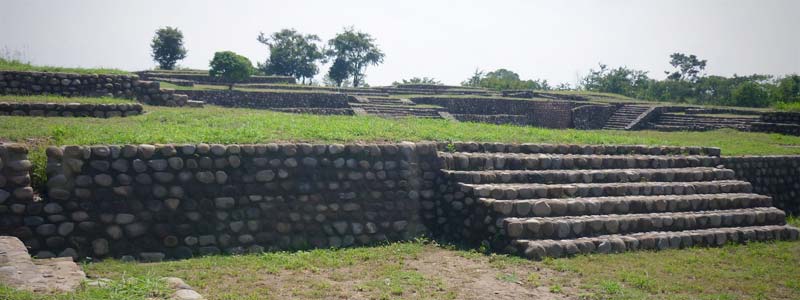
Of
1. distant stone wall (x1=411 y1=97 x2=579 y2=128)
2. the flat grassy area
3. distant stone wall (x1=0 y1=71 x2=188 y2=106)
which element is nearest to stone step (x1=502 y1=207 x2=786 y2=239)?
the flat grassy area

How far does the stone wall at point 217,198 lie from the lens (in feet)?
23.5

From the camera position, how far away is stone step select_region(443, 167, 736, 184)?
9.22 metres

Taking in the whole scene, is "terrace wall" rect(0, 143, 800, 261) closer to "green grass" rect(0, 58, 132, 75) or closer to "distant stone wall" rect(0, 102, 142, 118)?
"distant stone wall" rect(0, 102, 142, 118)

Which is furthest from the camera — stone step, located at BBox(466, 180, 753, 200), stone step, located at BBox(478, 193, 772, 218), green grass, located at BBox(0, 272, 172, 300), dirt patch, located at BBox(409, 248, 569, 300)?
stone step, located at BBox(466, 180, 753, 200)

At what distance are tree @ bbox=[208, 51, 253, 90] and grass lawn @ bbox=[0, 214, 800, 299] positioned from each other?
2546 centimetres

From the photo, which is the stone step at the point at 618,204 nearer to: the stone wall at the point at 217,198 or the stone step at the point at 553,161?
the stone step at the point at 553,161

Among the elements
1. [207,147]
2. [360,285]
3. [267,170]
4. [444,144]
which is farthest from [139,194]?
[444,144]

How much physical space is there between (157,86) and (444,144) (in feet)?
29.3

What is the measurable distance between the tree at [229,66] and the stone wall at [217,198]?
79.9ft

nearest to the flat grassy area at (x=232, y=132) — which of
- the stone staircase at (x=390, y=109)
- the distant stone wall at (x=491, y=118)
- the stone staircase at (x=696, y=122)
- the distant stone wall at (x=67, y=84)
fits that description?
the distant stone wall at (x=67, y=84)

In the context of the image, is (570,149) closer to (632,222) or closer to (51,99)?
(632,222)

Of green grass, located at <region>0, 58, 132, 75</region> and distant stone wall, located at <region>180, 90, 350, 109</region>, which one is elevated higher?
green grass, located at <region>0, 58, 132, 75</region>

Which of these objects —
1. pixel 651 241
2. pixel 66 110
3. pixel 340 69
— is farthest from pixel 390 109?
pixel 340 69

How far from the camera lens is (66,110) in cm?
1220
